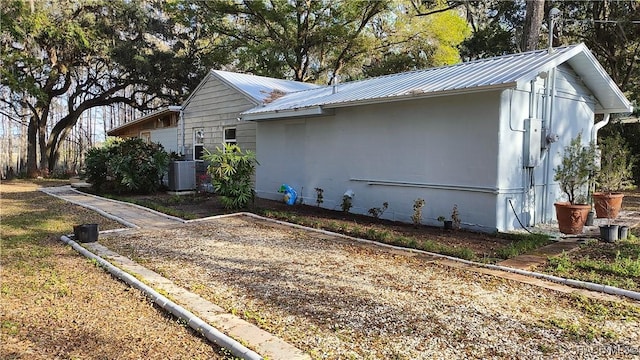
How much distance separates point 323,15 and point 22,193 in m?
15.2

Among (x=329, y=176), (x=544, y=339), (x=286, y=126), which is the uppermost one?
(x=286, y=126)

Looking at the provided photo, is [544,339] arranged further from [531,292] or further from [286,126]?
[286,126]

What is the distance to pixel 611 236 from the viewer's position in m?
6.23

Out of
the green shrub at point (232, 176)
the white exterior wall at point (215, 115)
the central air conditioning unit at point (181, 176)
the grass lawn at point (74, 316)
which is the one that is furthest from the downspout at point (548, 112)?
the central air conditioning unit at point (181, 176)

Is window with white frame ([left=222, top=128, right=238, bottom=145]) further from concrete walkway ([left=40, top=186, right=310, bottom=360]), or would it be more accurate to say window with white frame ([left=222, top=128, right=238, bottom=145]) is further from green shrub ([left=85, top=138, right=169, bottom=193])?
concrete walkway ([left=40, top=186, right=310, bottom=360])

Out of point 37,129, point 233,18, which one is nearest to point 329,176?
point 233,18

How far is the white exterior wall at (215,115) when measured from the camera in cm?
1247

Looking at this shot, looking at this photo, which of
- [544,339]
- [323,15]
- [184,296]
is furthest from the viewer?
[323,15]

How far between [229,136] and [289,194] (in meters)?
3.75

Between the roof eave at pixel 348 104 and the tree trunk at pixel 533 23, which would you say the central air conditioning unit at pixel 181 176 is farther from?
the tree trunk at pixel 533 23

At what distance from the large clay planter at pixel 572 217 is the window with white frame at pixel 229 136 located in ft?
29.4

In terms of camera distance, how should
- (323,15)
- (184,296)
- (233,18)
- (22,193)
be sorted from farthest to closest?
A: (233,18) → (323,15) → (22,193) → (184,296)

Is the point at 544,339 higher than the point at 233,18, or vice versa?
the point at 233,18

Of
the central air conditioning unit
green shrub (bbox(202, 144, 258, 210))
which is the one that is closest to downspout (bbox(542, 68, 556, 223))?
green shrub (bbox(202, 144, 258, 210))
